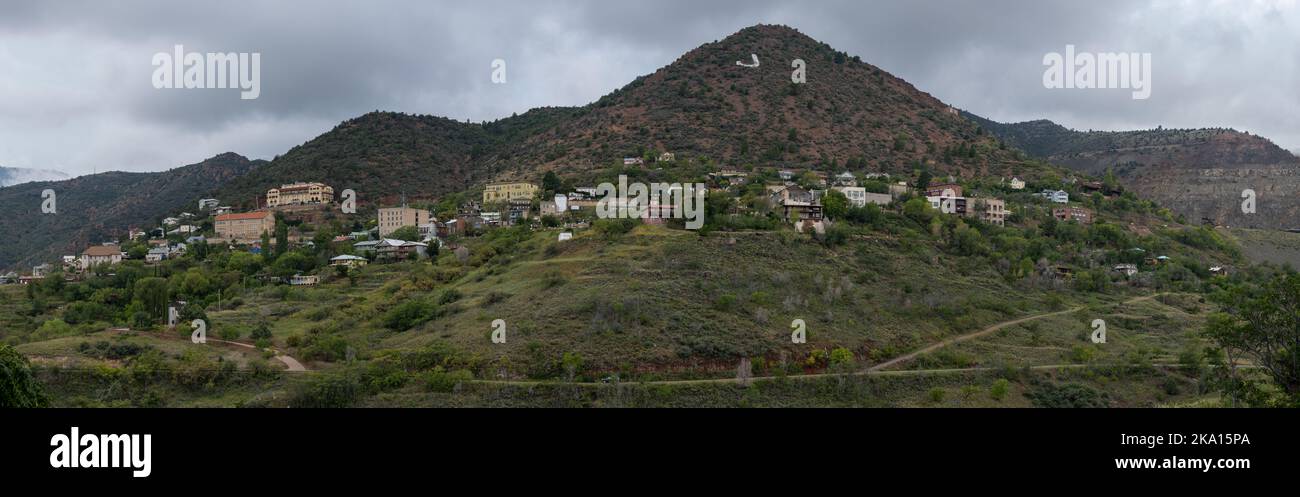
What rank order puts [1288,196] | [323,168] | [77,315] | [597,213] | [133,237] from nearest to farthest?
[77,315] < [597,213] < [133,237] < [1288,196] < [323,168]

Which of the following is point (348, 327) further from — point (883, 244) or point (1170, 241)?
point (1170, 241)

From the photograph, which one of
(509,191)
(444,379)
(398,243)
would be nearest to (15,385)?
(444,379)

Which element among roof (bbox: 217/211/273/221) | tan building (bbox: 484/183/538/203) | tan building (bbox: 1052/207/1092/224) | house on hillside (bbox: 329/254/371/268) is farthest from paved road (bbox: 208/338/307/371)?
tan building (bbox: 1052/207/1092/224)

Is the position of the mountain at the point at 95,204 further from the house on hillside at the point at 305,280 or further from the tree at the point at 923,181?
the tree at the point at 923,181

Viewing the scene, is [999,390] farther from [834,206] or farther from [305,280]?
[305,280]

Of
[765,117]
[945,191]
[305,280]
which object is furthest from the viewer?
[765,117]

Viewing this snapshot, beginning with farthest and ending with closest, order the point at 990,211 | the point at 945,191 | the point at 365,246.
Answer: the point at 945,191 → the point at 990,211 → the point at 365,246

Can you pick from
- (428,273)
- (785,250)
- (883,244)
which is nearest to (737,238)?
(785,250)
